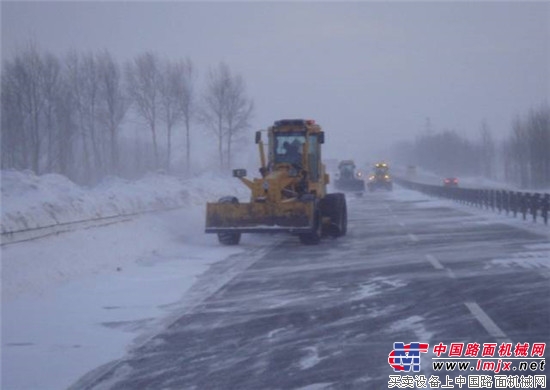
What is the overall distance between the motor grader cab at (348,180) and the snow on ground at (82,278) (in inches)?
1727

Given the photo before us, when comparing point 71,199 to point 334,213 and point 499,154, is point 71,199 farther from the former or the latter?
point 499,154

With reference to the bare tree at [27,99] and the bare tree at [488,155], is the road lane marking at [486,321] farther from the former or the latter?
the bare tree at [488,155]

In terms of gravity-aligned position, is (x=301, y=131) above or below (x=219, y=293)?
above

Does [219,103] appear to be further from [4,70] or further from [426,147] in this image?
[426,147]

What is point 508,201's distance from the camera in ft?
120

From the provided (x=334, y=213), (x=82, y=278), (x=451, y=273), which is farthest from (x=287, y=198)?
(x=451, y=273)

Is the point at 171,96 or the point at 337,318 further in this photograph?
the point at 171,96

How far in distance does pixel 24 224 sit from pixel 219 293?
8.37 m

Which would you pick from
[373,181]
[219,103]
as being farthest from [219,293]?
[373,181]

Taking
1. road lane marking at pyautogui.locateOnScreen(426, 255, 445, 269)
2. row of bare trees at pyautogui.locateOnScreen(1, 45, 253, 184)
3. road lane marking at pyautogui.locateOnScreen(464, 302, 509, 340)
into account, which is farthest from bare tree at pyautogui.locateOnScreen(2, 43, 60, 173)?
road lane marking at pyautogui.locateOnScreen(464, 302, 509, 340)

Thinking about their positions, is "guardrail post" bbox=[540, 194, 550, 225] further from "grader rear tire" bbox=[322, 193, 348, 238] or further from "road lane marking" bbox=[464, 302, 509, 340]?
"road lane marking" bbox=[464, 302, 509, 340]

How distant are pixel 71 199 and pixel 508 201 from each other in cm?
1946

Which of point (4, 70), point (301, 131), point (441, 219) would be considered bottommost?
point (441, 219)

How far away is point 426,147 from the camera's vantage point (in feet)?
556
